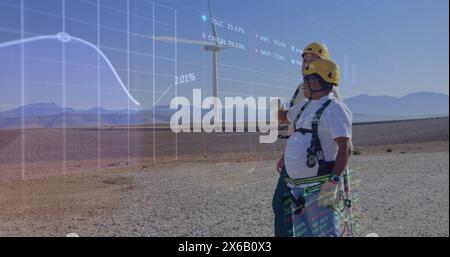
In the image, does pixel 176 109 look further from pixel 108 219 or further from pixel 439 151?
pixel 439 151

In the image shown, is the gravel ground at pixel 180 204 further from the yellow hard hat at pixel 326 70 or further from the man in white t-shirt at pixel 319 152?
the yellow hard hat at pixel 326 70

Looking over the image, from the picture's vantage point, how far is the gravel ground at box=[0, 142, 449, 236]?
266cm

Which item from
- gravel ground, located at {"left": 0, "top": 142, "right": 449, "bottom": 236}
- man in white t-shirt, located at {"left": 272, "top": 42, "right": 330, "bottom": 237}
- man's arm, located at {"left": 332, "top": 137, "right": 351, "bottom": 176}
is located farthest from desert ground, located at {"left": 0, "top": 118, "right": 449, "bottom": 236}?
man's arm, located at {"left": 332, "top": 137, "right": 351, "bottom": 176}

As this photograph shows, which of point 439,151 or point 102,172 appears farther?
point 439,151

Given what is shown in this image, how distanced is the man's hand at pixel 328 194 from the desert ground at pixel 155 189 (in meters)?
1.11

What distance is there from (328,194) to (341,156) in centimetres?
16

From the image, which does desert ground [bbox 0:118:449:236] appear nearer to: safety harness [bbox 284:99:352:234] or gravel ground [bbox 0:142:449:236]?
gravel ground [bbox 0:142:449:236]

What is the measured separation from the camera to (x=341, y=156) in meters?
2.00

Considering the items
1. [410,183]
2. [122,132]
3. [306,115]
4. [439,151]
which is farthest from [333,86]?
[439,151]

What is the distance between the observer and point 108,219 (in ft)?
9.59
